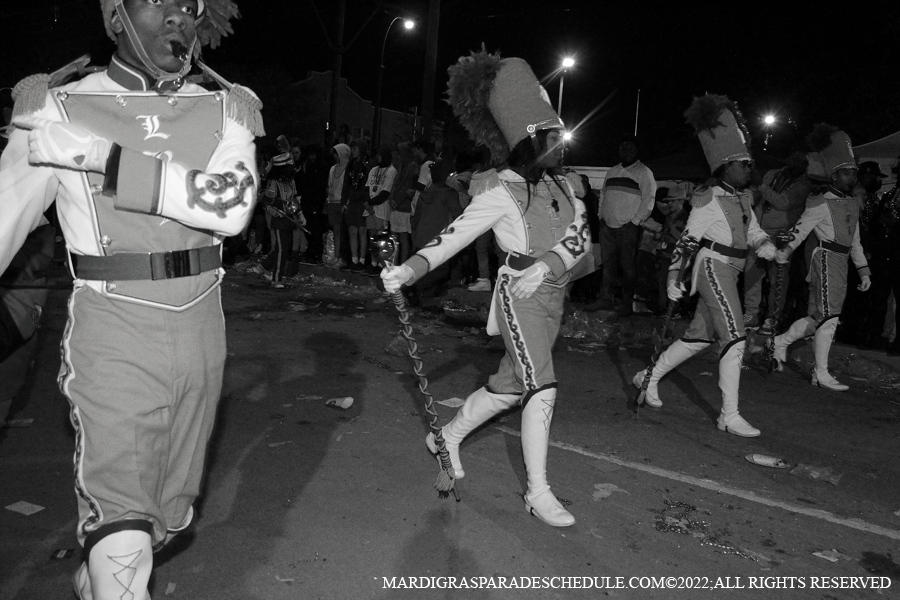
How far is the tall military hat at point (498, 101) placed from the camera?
4285 millimetres

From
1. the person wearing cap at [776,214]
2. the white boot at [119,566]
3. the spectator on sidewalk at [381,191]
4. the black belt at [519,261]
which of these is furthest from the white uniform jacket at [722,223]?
the spectator on sidewalk at [381,191]

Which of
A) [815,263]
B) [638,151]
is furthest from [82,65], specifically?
[638,151]

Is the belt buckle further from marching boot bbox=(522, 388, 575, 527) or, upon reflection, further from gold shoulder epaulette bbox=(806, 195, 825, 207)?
gold shoulder epaulette bbox=(806, 195, 825, 207)

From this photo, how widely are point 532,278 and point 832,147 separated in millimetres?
5194

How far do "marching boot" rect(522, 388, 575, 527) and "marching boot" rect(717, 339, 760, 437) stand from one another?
7.72ft

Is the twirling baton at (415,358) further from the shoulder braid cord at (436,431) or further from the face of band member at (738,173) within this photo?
the face of band member at (738,173)

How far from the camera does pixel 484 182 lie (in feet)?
14.3

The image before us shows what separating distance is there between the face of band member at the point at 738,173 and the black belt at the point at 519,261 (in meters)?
2.71

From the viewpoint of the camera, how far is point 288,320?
32.2 ft

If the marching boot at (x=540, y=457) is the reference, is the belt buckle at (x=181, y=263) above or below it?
above

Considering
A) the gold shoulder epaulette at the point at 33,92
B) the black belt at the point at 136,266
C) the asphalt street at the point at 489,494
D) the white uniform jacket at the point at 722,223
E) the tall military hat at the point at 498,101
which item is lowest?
the asphalt street at the point at 489,494

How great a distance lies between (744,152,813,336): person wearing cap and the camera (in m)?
9.34

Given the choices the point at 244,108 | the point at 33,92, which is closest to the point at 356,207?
the point at 244,108

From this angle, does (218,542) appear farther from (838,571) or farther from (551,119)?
(838,571)
